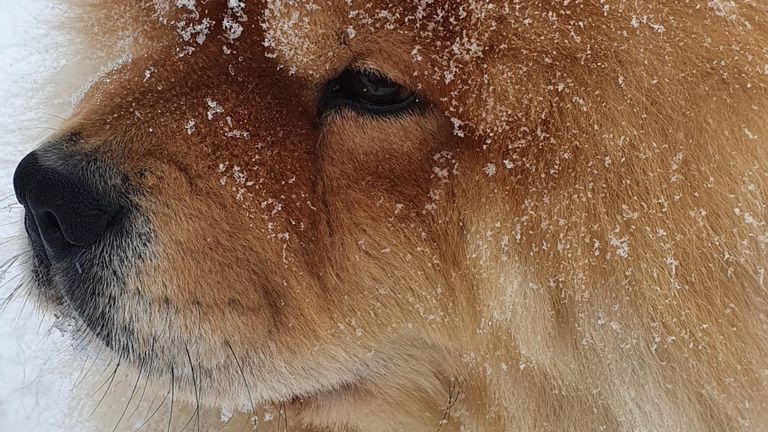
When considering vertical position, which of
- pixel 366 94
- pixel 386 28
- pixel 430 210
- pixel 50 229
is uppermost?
pixel 386 28

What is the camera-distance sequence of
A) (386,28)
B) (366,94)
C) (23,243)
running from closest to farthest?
(386,28)
(366,94)
(23,243)

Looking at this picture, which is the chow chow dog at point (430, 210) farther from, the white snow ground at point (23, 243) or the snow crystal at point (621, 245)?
Result: the white snow ground at point (23, 243)

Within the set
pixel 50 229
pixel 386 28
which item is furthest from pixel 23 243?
pixel 386 28

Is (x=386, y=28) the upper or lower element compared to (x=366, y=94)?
upper

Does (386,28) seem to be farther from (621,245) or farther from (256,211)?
(621,245)

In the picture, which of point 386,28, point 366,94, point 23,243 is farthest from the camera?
point 23,243

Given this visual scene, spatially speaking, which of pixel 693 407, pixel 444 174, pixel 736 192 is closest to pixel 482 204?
pixel 444 174

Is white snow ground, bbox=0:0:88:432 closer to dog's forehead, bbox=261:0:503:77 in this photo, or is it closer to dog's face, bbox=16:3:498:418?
dog's face, bbox=16:3:498:418

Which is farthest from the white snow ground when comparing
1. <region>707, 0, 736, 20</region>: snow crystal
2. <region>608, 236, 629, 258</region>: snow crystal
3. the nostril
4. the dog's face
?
<region>707, 0, 736, 20</region>: snow crystal
